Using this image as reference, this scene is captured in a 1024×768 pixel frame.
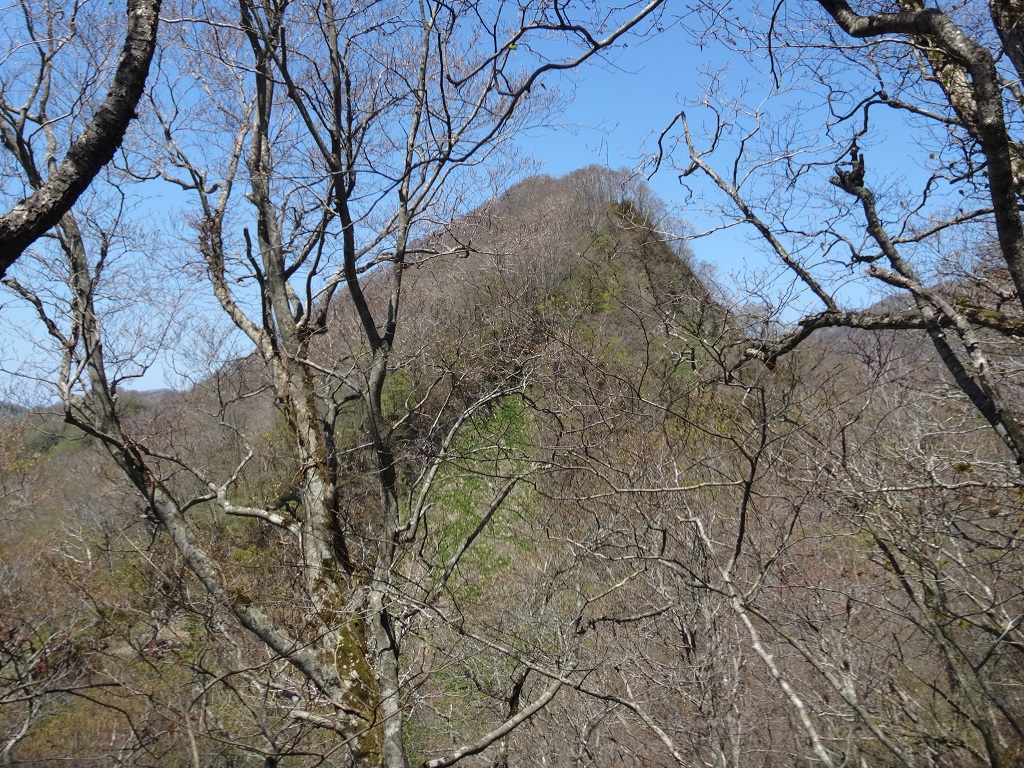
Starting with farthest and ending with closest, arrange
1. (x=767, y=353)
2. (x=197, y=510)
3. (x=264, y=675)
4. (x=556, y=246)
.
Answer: (x=556, y=246)
(x=197, y=510)
(x=264, y=675)
(x=767, y=353)

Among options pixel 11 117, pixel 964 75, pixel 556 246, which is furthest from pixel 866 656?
pixel 556 246

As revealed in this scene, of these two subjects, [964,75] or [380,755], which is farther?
[380,755]

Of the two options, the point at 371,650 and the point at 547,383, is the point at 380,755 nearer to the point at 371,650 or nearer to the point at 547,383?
the point at 371,650

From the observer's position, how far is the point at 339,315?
36.2 feet

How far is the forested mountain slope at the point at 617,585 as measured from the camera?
4.33 m

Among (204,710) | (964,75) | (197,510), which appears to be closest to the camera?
(204,710)

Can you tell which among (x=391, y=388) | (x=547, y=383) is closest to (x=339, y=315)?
(x=391, y=388)

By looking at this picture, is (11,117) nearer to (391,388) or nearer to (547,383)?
(547,383)

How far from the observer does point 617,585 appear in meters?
4.48

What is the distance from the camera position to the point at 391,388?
1349 centimetres

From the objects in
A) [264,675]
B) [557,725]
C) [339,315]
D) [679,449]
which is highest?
[339,315]

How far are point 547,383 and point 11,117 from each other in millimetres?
5460

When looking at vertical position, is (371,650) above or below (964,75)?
below

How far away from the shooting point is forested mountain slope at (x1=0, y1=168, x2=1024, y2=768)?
4.33 metres
